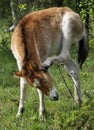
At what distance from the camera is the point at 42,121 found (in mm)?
7727

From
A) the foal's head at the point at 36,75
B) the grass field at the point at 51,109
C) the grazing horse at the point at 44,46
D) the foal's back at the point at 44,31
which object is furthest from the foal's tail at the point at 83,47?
the foal's head at the point at 36,75

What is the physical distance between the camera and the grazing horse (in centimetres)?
718

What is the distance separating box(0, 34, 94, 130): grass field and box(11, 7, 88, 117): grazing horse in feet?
0.98

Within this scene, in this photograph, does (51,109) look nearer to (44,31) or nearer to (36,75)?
(44,31)

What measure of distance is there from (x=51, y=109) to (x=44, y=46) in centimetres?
132

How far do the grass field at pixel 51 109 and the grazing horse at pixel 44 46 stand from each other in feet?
0.98

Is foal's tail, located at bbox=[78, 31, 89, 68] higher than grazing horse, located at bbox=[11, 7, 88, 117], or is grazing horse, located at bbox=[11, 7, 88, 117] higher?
grazing horse, located at bbox=[11, 7, 88, 117]

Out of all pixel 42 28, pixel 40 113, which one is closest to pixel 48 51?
pixel 42 28

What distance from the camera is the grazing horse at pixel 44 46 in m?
7.18

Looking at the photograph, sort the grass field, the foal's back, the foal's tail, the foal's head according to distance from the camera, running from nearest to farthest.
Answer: the grass field < the foal's head < the foal's back < the foal's tail

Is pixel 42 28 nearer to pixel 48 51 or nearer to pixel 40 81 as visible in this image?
pixel 48 51

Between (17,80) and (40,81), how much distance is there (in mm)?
5946

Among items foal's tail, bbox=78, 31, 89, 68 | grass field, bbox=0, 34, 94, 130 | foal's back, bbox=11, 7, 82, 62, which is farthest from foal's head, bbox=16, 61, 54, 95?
foal's tail, bbox=78, 31, 89, 68

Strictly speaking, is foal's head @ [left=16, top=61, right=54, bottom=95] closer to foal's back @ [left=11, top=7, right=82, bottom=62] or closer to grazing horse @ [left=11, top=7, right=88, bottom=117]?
grazing horse @ [left=11, top=7, right=88, bottom=117]
